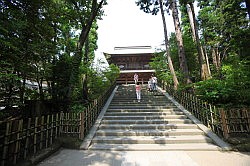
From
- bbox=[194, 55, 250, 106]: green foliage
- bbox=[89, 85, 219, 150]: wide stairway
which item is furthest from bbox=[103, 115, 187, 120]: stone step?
bbox=[194, 55, 250, 106]: green foliage

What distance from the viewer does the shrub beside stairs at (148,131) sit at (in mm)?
5551

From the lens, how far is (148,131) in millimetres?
6500

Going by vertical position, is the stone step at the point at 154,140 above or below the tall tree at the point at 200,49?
below

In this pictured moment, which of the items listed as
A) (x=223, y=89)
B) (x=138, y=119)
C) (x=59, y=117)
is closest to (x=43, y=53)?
(x=59, y=117)

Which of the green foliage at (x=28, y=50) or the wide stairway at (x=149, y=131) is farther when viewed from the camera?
the wide stairway at (x=149, y=131)

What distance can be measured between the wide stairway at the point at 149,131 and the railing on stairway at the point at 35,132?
0.78 m

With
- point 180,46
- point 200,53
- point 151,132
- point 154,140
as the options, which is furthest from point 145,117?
point 200,53

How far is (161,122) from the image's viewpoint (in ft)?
24.3

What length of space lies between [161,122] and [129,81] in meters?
19.5

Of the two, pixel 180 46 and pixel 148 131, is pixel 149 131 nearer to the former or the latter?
pixel 148 131

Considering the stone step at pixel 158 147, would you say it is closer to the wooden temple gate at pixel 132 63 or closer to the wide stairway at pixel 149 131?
the wide stairway at pixel 149 131

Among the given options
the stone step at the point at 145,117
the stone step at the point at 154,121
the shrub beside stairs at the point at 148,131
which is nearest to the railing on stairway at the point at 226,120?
the shrub beside stairs at the point at 148,131

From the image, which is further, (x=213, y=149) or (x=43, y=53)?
(x=43, y=53)

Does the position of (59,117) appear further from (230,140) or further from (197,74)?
(197,74)
